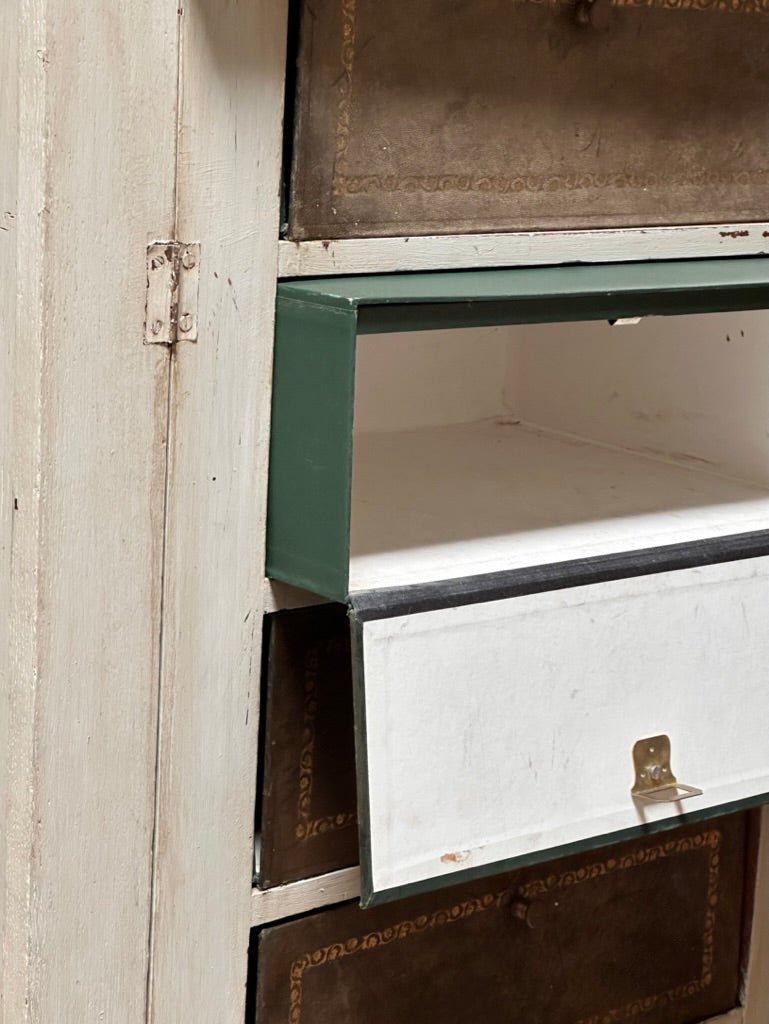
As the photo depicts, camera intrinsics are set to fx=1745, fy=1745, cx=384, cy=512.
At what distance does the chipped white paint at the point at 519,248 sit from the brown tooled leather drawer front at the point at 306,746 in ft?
0.89

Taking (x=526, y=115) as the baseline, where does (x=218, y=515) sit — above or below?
below

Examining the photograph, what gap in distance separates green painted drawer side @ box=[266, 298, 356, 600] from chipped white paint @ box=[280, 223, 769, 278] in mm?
44

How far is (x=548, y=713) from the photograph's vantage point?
1322 millimetres

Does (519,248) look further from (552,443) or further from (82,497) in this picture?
(552,443)

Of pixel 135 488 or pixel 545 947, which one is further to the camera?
pixel 545 947

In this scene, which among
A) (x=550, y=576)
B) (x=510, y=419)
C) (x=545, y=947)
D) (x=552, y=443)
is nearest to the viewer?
(x=550, y=576)

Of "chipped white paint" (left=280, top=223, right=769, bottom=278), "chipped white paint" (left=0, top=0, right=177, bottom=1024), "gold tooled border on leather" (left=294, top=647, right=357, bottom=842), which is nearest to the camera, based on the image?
"chipped white paint" (left=0, top=0, right=177, bottom=1024)

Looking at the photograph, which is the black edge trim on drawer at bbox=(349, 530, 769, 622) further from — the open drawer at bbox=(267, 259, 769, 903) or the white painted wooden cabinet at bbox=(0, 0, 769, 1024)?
the white painted wooden cabinet at bbox=(0, 0, 769, 1024)

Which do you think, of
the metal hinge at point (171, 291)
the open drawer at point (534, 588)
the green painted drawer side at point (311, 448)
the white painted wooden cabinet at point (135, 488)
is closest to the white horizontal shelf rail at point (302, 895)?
the white painted wooden cabinet at point (135, 488)

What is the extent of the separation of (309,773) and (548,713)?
0.65 ft

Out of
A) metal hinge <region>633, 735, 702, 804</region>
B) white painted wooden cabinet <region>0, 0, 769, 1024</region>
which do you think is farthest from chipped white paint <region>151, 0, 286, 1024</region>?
metal hinge <region>633, 735, 702, 804</region>

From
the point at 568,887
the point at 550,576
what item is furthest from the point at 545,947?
the point at 550,576

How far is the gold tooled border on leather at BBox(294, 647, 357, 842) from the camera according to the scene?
1.36m

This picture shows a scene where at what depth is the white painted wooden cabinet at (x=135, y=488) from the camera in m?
1.16
